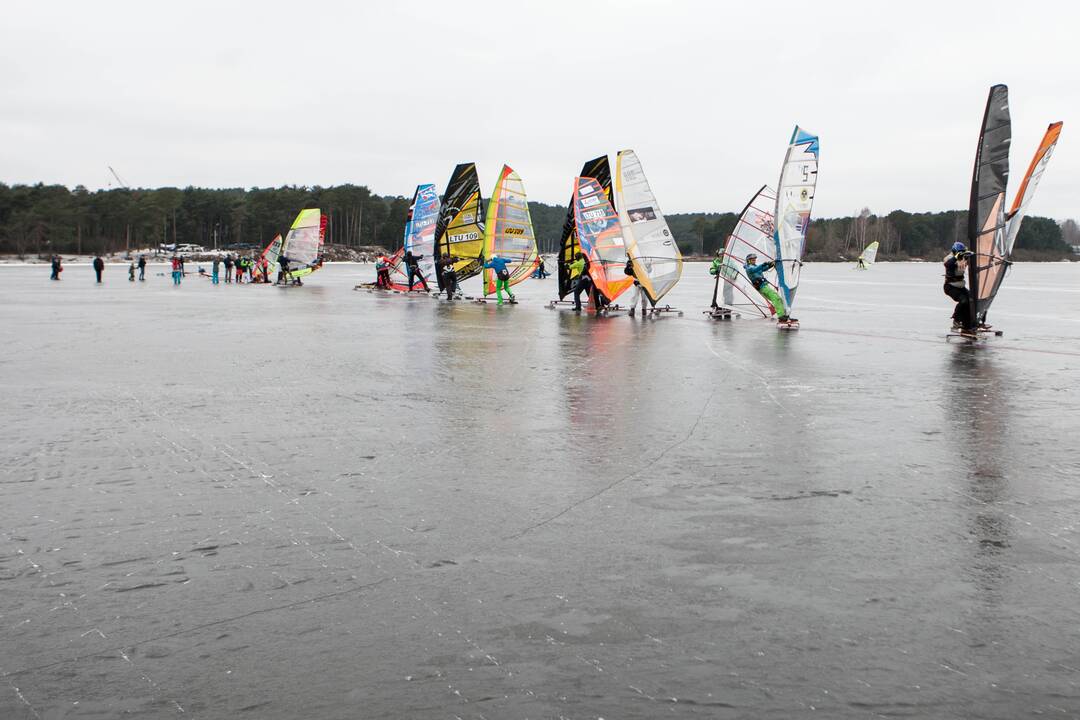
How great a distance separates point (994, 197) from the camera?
670 inches

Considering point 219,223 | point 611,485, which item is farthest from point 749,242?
point 219,223

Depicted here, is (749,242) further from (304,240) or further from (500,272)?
(304,240)

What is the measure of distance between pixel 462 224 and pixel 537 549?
96.7ft

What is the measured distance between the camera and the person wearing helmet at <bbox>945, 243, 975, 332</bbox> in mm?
17547

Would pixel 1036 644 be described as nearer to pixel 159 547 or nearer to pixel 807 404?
pixel 159 547

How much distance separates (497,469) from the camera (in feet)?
21.6

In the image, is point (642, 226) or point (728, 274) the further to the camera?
point (642, 226)

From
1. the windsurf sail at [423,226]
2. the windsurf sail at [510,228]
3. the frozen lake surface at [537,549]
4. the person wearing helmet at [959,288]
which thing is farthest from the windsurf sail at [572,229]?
the frozen lake surface at [537,549]

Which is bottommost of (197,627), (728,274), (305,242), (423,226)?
(197,627)

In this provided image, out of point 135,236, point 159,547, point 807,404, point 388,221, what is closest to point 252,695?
point 159,547

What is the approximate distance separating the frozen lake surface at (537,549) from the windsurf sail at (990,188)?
713 centimetres

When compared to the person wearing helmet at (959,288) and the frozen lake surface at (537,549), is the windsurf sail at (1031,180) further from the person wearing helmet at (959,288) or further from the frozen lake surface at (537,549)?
the frozen lake surface at (537,549)

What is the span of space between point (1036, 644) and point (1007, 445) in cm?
432

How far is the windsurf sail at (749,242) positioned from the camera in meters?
23.4
